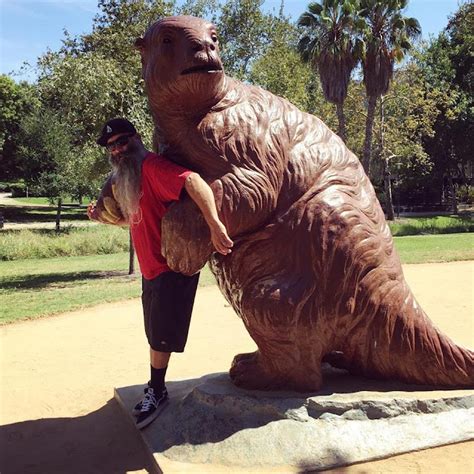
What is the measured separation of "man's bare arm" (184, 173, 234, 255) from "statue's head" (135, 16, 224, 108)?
49 cm

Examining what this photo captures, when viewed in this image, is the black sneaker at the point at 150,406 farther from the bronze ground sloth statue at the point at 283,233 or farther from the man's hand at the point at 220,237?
the man's hand at the point at 220,237

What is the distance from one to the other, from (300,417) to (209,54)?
2.05m

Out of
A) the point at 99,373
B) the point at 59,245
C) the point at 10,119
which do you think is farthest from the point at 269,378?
the point at 10,119

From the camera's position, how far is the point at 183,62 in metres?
2.86

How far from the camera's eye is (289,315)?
3041 mm

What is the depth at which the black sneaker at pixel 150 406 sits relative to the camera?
3.41 metres

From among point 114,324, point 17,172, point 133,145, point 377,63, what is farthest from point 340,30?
point 17,172

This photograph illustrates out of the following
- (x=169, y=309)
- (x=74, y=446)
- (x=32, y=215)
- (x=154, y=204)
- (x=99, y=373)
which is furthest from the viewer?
(x=32, y=215)

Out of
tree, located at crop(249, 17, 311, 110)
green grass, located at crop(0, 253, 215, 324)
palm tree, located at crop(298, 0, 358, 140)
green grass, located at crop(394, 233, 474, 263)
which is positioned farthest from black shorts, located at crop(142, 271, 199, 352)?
palm tree, located at crop(298, 0, 358, 140)

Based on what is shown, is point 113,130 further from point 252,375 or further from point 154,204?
point 252,375

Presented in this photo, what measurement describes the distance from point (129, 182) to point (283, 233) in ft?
3.10

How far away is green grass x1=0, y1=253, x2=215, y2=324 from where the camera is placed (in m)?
8.96

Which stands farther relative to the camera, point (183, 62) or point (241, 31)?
point (241, 31)

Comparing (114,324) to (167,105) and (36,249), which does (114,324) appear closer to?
(167,105)
